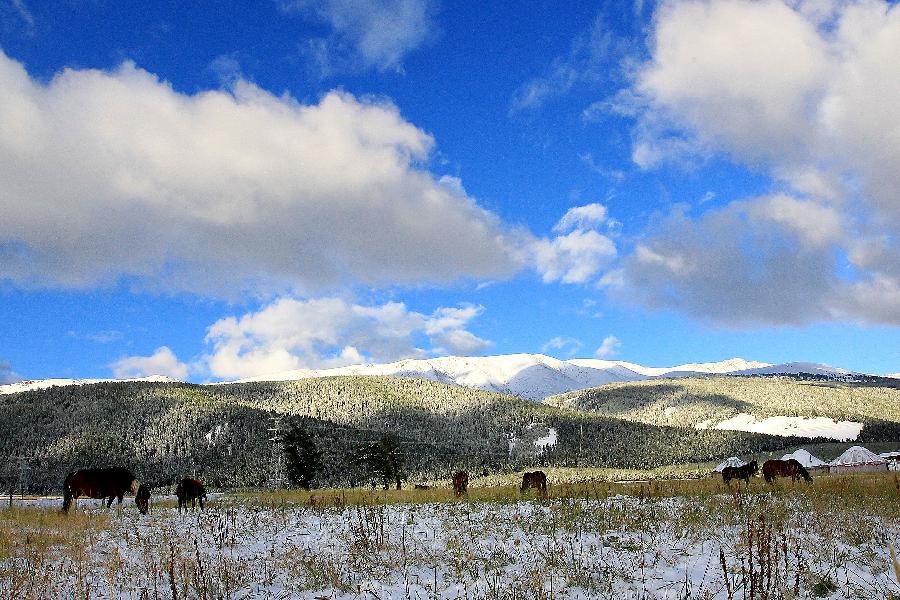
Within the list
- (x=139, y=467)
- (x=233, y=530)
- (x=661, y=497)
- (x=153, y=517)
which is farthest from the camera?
(x=139, y=467)

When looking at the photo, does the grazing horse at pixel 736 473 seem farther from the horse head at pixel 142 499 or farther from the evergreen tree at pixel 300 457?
the evergreen tree at pixel 300 457

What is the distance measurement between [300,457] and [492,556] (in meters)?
69.5

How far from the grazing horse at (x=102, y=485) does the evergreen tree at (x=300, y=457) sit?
55.4 metres

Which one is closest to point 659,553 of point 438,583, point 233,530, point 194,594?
point 438,583

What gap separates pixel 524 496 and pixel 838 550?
32.2ft

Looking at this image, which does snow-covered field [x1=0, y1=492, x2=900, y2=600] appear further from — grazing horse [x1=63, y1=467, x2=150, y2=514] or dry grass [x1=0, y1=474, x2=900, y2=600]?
grazing horse [x1=63, y1=467, x2=150, y2=514]

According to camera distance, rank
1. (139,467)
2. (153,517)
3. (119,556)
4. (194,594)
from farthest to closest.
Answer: (139,467) < (153,517) < (119,556) < (194,594)

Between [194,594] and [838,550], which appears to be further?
[838,550]

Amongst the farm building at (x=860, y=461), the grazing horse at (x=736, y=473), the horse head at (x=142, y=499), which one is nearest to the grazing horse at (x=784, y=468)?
the grazing horse at (x=736, y=473)

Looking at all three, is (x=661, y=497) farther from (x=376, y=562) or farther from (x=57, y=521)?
(x=57, y=521)

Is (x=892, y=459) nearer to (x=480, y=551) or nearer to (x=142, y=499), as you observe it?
(x=480, y=551)

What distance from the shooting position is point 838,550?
9.98m

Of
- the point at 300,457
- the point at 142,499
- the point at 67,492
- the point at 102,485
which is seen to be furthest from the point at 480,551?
the point at 300,457

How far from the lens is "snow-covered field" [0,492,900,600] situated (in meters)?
7.80
